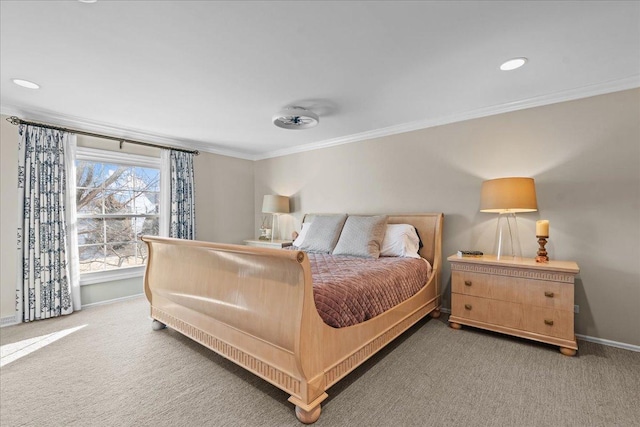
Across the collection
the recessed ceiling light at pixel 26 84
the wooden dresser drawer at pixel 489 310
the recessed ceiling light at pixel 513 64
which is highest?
the recessed ceiling light at pixel 513 64

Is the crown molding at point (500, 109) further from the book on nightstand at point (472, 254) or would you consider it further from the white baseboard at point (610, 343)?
the white baseboard at point (610, 343)

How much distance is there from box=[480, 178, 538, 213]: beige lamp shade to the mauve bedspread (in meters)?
0.94

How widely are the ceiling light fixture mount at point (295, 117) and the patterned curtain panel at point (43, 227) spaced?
8.48 ft

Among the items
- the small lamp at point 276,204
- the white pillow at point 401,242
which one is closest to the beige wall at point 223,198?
the small lamp at point 276,204

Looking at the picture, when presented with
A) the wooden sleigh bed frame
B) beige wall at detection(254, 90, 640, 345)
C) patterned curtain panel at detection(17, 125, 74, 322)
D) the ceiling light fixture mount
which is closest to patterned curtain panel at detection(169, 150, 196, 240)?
patterned curtain panel at detection(17, 125, 74, 322)

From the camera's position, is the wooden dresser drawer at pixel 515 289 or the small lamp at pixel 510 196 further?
the small lamp at pixel 510 196

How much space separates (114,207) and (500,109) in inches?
193

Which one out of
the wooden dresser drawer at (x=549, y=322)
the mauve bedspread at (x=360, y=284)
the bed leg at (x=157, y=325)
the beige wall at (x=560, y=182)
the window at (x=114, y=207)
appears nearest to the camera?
the mauve bedspread at (x=360, y=284)

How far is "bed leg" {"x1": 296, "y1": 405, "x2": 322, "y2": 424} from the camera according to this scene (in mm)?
1580

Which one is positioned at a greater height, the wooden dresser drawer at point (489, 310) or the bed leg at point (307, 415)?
the wooden dresser drawer at point (489, 310)

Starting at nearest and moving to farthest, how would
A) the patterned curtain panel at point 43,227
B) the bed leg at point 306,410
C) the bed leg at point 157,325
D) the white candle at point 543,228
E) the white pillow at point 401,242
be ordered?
the bed leg at point 306,410 → the white candle at point 543,228 → the bed leg at point 157,325 → the patterned curtain panel at point 43,227 → the white pillow at point 401,242

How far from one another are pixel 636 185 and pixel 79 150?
575cm

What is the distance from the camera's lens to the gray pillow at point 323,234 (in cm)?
349

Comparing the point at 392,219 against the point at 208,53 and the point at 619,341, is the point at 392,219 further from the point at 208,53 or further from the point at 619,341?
the point at 208,53
